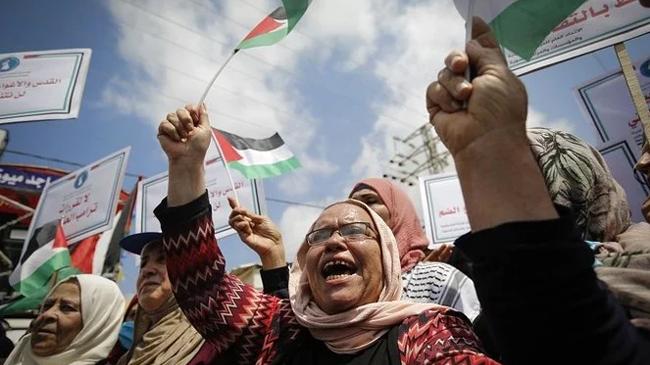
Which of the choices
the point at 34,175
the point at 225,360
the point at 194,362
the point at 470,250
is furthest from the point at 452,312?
the point at 34,175

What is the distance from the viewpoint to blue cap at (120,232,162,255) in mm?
2672

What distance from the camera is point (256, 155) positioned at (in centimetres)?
399

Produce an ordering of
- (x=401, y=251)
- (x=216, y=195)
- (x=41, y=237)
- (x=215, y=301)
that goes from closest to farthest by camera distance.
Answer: (x=215, y=301)
(x=401, y=251)
(x=216, y=195)
(x=41, y=237)

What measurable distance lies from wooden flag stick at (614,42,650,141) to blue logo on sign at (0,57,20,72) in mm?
4550

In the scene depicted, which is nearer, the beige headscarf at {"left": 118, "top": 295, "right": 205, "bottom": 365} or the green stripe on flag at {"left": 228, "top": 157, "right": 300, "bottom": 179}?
the beige headscarf at {"left": 118, "top": 295, "right": 205, "bottom": 365}

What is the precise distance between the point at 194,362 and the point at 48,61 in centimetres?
344

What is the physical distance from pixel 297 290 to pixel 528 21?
3.89ft

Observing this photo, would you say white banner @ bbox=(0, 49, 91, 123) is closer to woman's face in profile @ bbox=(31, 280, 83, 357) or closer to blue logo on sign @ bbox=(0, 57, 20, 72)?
blue logo on sign @ bbox=(0, 57, 20, 72)

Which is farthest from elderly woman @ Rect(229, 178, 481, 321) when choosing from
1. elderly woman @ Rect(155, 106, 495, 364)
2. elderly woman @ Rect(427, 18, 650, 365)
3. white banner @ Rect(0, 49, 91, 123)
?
white banner @ Rect(0, 49, 91, 123)

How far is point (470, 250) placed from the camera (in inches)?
27.9

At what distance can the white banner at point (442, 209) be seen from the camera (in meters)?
4.01

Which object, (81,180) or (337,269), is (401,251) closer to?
(337,269)

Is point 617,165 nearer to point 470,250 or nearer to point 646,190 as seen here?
point 646,190

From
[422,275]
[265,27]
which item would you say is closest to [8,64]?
[265,27]
